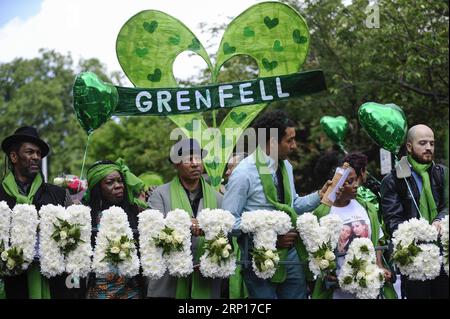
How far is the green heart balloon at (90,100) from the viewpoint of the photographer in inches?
263

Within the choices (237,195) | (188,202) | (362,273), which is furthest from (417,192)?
(188,202)

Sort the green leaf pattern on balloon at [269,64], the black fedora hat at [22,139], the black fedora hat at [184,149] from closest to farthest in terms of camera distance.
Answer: the black fedora hat at [184,149], the black fedora hat at [22,139], the green leaf pattern on balloon at [269,64]

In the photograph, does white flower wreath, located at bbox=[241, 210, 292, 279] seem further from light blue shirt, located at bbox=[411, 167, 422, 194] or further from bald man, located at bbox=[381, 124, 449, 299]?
light blue shirt, located at bbox=[411, 167, 422, 194]

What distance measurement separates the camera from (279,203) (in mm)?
5992

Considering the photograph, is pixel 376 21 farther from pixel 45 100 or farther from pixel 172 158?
pixel 45 100

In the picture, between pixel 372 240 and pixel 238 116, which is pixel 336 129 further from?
pixel 372 240

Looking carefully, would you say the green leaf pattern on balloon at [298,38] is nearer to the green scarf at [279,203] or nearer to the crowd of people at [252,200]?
the crowd of people at [252,200]

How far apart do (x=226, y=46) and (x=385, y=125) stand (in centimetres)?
246

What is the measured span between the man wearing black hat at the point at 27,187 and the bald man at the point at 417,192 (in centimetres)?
262

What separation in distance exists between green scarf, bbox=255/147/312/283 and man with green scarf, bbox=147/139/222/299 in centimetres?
48

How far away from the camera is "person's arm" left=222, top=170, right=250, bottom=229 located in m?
5.93

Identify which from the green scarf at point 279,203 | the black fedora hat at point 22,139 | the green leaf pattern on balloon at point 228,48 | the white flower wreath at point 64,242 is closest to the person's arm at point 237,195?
the green scarf at point 279,203

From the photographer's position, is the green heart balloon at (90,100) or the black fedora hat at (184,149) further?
the green heart balloon at (90,100)

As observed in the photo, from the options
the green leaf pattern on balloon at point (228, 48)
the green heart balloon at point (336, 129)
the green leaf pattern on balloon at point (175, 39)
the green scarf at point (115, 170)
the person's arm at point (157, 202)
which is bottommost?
the person's arm at point (157, 202)
